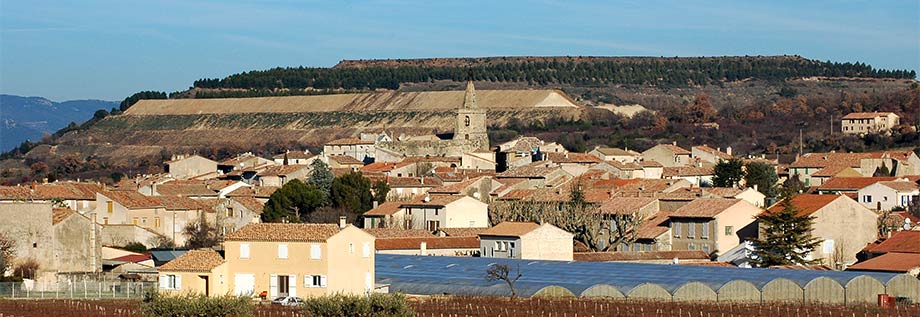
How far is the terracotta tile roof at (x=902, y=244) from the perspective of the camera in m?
51.5

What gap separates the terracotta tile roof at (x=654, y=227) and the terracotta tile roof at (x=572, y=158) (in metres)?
27.4

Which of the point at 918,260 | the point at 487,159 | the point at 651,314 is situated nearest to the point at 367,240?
the point at 651,314

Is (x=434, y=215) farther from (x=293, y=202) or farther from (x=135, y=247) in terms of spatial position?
(x=135, y=247)

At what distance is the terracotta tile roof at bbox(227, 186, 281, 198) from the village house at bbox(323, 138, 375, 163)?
3063cm

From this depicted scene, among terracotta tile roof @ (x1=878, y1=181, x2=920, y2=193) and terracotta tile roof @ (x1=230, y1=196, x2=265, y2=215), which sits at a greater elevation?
terracotta tile roof @ (x1=878, y1=181, x2=920, y2=193)

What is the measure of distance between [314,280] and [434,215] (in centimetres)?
2650

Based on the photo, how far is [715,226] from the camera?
60.2 meters

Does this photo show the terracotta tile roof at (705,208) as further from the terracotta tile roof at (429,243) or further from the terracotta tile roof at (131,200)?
the terracotta tile roof at (131,200)

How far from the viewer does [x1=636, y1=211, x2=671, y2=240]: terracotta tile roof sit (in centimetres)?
6239

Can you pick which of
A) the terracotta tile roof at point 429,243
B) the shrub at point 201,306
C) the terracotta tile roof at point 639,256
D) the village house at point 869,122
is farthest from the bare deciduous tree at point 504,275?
the village house at point 869,122

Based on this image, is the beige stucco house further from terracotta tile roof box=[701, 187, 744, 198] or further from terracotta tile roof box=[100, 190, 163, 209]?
terracotta tile roof box=[701, 187, 744, 198]

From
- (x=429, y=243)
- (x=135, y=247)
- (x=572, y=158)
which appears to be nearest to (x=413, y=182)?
(x=572, y=158)

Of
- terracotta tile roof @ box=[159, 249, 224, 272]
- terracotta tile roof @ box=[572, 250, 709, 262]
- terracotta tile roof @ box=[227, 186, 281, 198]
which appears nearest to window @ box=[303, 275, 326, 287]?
terracotta tile roof @ box=[159, 249, 224, 272]

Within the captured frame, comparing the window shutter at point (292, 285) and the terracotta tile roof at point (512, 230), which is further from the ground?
the terracotta tile roof at point (512, 230)
